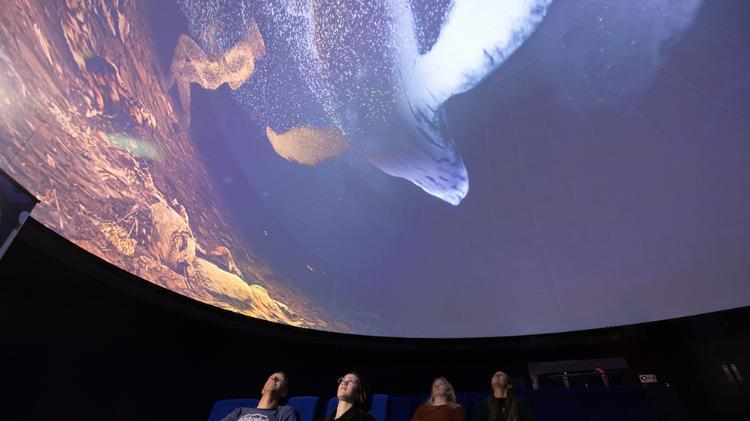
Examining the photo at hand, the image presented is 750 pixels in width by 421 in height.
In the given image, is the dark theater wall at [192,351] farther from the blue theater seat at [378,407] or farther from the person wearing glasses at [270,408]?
the blue theater seat at [378,407]

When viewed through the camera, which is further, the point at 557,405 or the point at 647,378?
the point at 647,378

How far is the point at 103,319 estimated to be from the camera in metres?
3.02

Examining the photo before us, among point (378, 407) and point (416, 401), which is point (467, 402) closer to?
point (416, 401)

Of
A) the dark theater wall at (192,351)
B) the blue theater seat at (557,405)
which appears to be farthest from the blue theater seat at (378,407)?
the blue theater seat at (557,405)

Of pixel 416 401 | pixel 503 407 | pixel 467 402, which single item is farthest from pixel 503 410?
pixel 416 401

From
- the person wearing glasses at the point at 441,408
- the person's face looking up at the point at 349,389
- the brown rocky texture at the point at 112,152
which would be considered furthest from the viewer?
the brown rocky texture at the point at 112,152

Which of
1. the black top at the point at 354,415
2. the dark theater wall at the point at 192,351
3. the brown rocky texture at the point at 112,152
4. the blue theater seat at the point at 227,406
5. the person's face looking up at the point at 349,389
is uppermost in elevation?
the brown rocky texture at the point at 112,152

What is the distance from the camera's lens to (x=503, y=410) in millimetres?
3004

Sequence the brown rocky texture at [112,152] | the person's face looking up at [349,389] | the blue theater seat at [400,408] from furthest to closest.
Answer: the brown rocky texture at [112,152] < the blue theater seat at [400,408] < the person's face looking up at [349,389]

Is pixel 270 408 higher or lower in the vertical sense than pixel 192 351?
lower

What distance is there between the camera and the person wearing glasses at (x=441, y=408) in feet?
9.32

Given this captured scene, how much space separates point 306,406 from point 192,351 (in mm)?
1608

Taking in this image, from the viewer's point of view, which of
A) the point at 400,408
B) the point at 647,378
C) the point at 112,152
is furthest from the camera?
the point at 112,152

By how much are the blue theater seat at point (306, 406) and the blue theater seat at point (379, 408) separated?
1.79 ft
